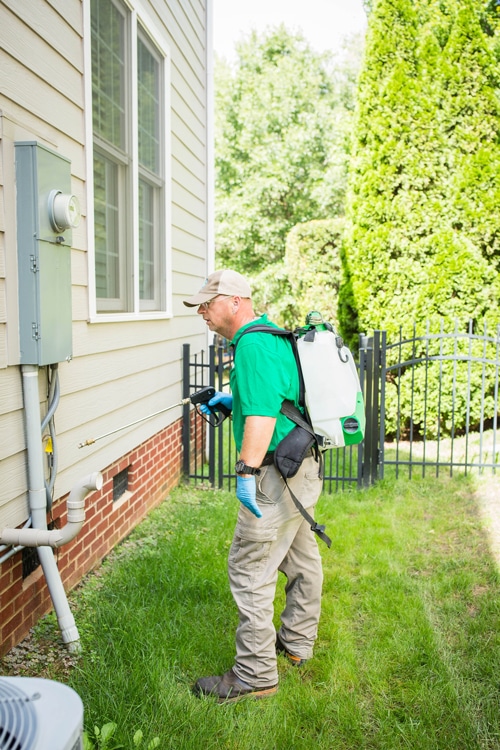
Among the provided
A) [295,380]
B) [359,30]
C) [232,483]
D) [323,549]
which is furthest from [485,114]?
[359,30]

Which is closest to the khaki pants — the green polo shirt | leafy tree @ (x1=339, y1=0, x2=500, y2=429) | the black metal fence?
the green polo shirt

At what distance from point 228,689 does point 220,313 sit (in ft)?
5.30

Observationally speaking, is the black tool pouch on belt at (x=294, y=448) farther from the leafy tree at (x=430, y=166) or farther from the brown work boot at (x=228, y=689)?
the leafy tree at (x=430, y=166)

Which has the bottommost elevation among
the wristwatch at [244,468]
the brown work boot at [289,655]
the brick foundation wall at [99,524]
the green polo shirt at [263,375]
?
the brown work boot at [289,655]

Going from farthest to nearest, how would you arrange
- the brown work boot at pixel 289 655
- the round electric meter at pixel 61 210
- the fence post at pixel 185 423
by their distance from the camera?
the fence post at pixel 185 423, the brown work boot at pixel 289 655, the round electric meter at pixel 61 210

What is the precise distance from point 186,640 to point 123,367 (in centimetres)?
184

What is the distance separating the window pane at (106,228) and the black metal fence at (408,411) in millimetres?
1337

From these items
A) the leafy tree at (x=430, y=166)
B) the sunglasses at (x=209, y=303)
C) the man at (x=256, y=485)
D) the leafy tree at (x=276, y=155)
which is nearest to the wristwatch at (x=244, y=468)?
the man at (x=256, y=485)

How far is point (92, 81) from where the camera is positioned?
3883 mm

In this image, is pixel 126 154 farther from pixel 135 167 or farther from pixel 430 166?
pixel 430 166

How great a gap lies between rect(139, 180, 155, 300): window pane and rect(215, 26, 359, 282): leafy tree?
12897mm

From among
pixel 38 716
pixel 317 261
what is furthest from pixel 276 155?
pixel 38 716

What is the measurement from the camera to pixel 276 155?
19234 millimetres

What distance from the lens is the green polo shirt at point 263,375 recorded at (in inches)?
100
